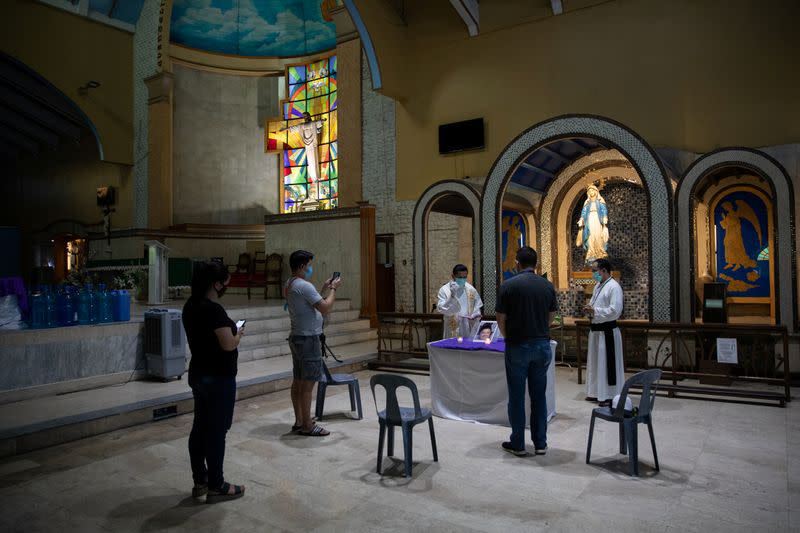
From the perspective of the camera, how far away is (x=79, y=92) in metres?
14.9

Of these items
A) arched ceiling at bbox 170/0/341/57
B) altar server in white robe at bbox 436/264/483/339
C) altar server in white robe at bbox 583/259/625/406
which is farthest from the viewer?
arched ceiling at bbox 170/0/341/57

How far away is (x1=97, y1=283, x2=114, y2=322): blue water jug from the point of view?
24.1 ft

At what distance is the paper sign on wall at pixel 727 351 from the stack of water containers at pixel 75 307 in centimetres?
772

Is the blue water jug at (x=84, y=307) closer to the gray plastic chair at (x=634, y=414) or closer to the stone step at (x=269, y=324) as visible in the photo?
the stone step at (x=269, y=324)

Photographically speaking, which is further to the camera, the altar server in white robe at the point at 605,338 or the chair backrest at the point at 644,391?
the altar server in white robe at the point at 605,338

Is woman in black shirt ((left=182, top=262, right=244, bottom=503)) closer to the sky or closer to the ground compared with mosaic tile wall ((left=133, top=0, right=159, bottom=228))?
closer to the ground

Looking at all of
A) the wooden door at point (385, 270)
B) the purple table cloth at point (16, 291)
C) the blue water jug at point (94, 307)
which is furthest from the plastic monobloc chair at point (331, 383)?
the wooden door at point (385, 270)

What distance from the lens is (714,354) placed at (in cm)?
788

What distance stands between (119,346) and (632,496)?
636cm

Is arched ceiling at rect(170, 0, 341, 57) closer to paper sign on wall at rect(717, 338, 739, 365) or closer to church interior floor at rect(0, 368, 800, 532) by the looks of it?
paper sign on wall at rect(717, 338, 739, 365)

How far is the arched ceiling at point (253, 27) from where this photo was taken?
16.2m

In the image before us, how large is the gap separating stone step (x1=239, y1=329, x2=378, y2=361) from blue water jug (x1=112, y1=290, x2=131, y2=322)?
1780 millimetres

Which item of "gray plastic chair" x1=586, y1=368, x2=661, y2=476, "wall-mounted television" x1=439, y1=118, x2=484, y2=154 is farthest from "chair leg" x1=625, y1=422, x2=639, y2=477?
"wall-mounted television" x1=439, y1=118, x2=484, y2=154

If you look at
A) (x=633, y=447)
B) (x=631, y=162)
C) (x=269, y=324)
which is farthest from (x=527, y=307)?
(x=269, y=324)
